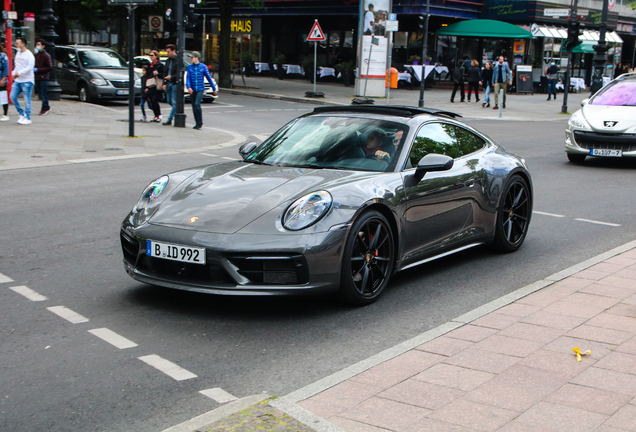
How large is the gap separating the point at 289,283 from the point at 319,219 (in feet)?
1.55

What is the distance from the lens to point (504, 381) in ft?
12.9

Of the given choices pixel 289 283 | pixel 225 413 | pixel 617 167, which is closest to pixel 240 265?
pixel 289 283

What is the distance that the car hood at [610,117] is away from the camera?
13633mm

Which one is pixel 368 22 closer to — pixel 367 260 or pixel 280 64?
pixel 280 64

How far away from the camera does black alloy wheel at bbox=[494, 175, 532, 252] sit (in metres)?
7.00

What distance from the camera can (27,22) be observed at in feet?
72.6

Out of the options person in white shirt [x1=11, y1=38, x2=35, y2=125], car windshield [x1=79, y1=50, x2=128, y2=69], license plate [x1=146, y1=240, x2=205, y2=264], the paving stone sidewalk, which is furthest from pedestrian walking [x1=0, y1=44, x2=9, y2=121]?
the paving stone sidewalk

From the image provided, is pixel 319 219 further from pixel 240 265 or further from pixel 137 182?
pixel 137 182

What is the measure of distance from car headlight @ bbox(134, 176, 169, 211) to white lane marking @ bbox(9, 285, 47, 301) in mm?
915

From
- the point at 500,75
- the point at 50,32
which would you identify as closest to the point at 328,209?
the point at 50,32

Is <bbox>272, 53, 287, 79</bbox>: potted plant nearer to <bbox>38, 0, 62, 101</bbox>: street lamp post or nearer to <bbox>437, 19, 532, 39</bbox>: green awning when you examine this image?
<bbox>437, 19, 532, 39</bbox>: green awning

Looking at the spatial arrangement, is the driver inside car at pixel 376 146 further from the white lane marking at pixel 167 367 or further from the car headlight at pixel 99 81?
the car headlight at pixel 99 81

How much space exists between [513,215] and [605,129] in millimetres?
7486

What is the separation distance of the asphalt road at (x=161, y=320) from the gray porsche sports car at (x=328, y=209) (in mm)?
265
